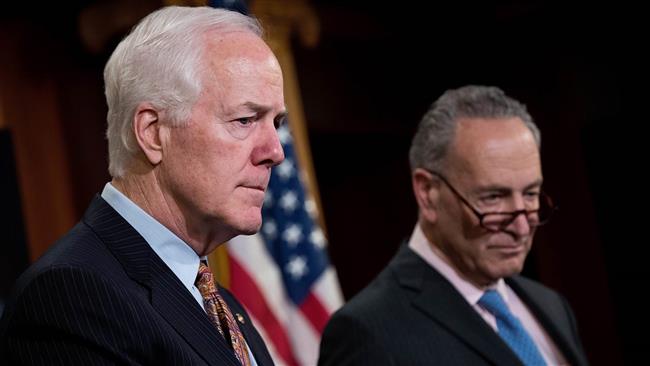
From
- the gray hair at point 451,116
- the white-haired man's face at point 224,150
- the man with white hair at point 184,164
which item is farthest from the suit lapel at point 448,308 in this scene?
the white-haired man's face at point 224,150

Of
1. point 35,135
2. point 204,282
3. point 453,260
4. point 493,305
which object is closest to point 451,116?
point 453,260

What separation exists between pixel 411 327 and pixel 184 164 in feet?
4.19

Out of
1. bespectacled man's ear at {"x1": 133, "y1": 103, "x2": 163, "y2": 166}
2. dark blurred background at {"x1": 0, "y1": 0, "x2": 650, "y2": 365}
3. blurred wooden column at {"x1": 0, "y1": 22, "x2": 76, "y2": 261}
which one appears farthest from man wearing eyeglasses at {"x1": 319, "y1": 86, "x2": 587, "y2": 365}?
dark blurred background at {"x1": 0, "y1": 0, "x2": 650, "y2": 365}

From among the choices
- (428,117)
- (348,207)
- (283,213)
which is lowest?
(348,207)

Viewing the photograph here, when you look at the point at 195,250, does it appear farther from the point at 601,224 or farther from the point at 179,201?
the point at 601,224

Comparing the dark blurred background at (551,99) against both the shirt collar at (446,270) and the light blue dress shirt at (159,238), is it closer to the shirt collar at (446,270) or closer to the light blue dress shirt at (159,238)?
the shirt collar at (446,270)

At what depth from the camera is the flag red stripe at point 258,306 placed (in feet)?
12.9

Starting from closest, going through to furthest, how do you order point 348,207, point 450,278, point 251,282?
point 450,278
point 251,282
point 348,207

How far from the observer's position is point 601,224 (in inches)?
252

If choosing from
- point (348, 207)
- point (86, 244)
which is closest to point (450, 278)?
point (86, 244)

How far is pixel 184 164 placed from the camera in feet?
6.02

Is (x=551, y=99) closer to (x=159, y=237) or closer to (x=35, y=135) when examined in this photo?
(x=35, y=135)

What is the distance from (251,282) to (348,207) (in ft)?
10.3

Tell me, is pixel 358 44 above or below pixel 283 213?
above
